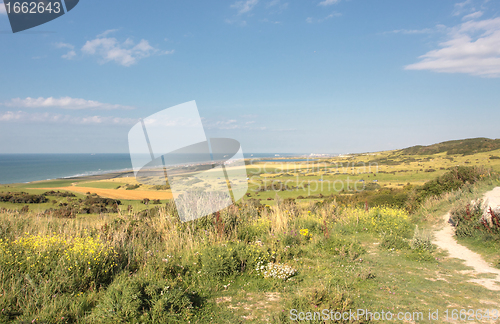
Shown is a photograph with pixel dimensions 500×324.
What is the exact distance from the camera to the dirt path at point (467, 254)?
16.0 ft

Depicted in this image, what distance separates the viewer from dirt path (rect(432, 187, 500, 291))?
4.87m

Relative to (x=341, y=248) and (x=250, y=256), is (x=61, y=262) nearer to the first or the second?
(x=250, y=256)

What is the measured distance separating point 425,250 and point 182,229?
6.62 meters

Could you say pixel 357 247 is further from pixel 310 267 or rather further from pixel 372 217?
pixel 372 217

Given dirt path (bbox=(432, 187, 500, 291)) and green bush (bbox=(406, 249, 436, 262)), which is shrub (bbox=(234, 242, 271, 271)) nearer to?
green bush (bbox=(406, 249, 436, 262))

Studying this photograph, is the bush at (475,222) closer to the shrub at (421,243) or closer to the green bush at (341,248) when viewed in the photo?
the shrub at (421,243)

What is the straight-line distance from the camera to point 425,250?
6812 millimetres

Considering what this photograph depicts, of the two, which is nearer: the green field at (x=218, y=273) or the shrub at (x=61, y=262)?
the green field at (x=218, y=273)

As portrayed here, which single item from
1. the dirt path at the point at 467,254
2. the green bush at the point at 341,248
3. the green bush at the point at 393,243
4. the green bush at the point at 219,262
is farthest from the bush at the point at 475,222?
the green bush at the point at 219,262

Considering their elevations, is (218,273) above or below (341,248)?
above

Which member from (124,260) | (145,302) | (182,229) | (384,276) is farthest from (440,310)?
(182,229)

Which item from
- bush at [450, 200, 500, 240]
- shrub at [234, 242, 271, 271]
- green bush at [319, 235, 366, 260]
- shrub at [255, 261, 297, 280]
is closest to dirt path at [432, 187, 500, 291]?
bush at [450, 200, 500, 240]

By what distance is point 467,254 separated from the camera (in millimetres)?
6668

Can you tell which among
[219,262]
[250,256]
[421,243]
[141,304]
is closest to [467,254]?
[421,243]
